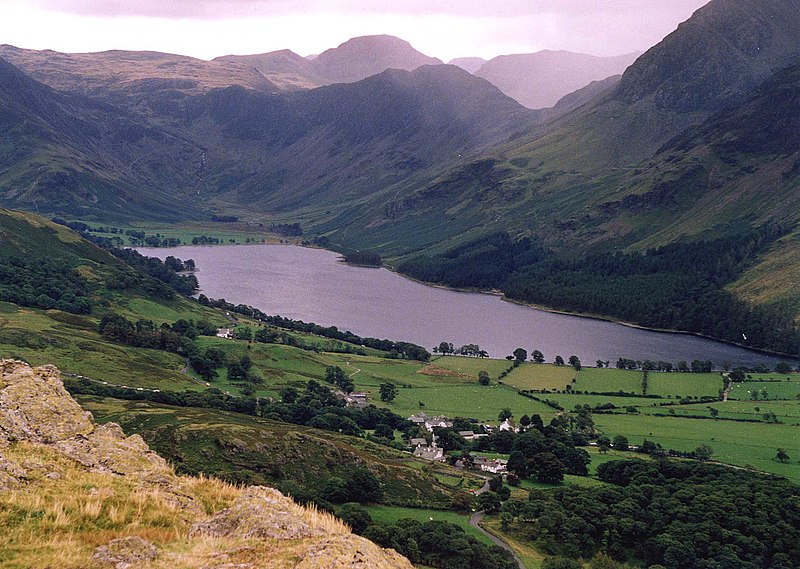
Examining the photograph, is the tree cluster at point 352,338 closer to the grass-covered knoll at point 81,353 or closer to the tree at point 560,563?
the grass-covered knoll at point 81,353

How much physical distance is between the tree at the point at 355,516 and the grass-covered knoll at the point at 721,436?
60.6 metres

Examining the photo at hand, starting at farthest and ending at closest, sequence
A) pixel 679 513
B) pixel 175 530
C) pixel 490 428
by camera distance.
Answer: pixel 490 428
pixel 679 513
pixel 175 530

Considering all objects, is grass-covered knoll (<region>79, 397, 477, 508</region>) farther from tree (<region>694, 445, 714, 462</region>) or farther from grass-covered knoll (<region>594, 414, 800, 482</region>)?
grass-covered knoll (<region>594, 414, 800, 482</region>)

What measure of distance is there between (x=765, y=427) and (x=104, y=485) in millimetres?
122889

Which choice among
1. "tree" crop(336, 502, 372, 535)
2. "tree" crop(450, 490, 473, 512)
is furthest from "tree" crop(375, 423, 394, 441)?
"tree" crop(336, 502, 372, 535)

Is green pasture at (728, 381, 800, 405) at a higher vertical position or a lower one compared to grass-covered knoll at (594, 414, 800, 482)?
higher

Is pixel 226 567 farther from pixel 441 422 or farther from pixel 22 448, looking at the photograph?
pixel 441 422

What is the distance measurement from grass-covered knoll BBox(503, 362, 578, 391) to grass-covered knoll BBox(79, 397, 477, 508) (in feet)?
203

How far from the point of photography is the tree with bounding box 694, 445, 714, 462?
4149 inches

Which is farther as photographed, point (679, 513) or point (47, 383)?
point (679, 513)

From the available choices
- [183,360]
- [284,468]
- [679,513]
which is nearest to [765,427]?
[679,513]

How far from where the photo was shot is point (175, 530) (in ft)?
58.7

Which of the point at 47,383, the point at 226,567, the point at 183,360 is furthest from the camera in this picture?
the point at 183,360

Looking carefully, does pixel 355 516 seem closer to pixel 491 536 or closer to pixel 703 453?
pixel 491 536
